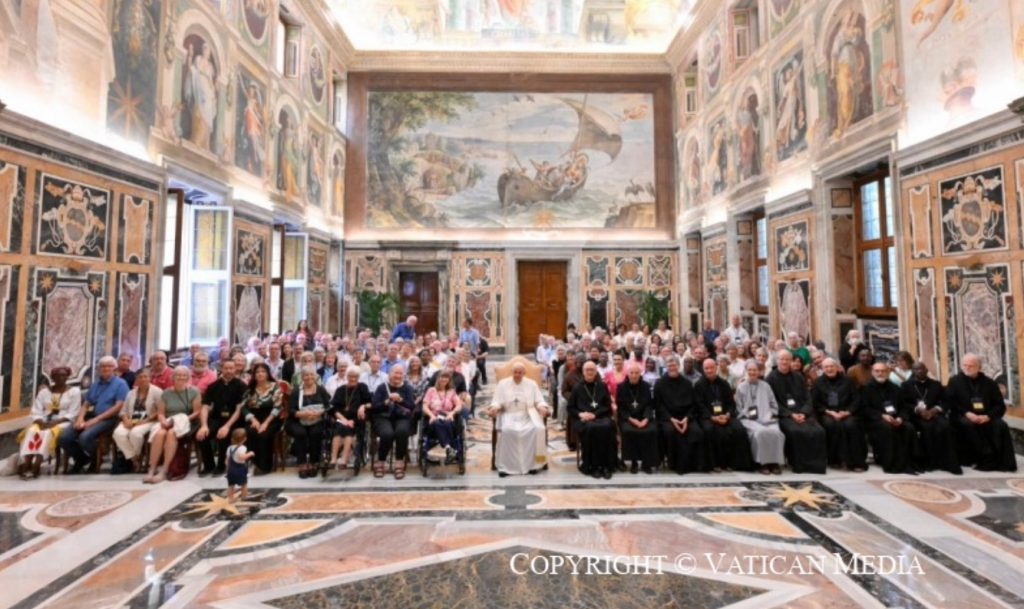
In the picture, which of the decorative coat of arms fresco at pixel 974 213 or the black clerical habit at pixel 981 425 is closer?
the black clerical habit at pixel 981 425

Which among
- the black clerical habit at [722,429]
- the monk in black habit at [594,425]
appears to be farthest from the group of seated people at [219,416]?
the black clerical habit at [722,429]

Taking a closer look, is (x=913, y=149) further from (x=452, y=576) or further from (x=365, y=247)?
(x=365, y=247)

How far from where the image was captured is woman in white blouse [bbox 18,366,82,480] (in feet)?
16.4

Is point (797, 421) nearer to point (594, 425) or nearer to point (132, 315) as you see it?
point (594, 425)

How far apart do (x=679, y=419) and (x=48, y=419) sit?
6749 mm

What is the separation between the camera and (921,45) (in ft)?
21.5

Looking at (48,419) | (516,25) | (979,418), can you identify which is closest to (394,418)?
(48,419)

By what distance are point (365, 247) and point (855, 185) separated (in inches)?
498

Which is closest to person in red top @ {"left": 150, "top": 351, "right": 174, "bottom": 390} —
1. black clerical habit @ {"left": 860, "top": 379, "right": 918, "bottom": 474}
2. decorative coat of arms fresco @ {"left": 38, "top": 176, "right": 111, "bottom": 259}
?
decorative coat of arms fresco @ {"left": 38, "top": 176, "right": 111, "bottom": 259}

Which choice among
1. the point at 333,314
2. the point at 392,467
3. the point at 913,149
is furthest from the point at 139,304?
the point at 913,149

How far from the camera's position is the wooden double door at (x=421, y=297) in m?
16.1

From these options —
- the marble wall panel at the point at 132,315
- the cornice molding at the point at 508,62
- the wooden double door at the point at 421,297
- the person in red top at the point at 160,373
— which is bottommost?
the person in red top at the point at 160,373

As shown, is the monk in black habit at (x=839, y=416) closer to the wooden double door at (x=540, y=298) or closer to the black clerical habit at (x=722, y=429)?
the black clerical habit at (x=722, y=429)

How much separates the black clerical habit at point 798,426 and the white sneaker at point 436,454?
3.78m
